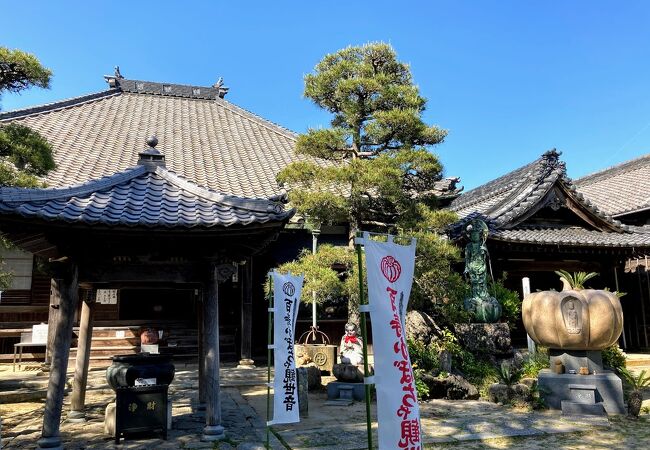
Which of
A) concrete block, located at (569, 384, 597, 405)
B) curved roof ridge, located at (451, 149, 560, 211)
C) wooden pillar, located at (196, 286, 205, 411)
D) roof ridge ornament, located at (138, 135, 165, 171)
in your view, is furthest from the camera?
curved roof ridge, located at (451, 149, 560, 211)

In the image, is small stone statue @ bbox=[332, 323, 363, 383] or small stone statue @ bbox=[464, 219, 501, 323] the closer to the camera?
small stone statue @ bbox=[332, 323, 363, 383]

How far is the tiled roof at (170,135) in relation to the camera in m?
14.5

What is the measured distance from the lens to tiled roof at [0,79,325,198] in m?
14.5

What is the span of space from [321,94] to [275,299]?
5884 millimetres

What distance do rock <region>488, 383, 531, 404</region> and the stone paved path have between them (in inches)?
9.0

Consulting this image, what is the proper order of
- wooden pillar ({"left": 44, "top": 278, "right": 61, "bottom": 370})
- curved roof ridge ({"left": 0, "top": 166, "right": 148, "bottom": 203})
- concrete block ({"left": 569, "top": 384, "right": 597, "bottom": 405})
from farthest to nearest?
1. wooden pillar ({"left": 44, "top": 278, "right": 61, "bottom": 370})
2. concrete block ({"left": 569, "top": 384, "right": 597, "bottom": 405})
3. curved roof ridge ({"left": 0, "top": 166, "right": 148, "bottom": 203})

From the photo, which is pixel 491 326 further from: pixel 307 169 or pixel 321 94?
pixel 321 94

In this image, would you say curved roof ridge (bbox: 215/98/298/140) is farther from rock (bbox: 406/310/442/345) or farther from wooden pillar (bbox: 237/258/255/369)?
rock (bbox: 406/310/442/345)

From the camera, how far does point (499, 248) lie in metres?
14.5

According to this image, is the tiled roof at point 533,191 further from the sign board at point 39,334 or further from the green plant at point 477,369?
the sign board at point 39,334

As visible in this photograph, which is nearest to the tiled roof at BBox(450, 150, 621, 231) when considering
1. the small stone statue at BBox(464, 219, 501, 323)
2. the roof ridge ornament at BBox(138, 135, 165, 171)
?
the small stone statue at BBox(464, 219, 501, 323)

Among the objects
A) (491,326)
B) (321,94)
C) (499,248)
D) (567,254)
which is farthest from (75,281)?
(567,254)

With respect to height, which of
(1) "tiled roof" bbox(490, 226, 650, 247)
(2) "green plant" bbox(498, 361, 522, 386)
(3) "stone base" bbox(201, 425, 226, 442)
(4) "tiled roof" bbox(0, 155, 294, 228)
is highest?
(1) "tiled roof" bbox(490, 226, 650, 247)

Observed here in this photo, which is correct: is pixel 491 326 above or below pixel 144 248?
below
